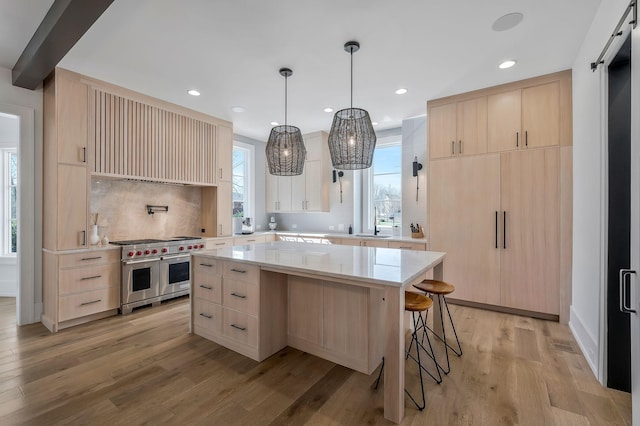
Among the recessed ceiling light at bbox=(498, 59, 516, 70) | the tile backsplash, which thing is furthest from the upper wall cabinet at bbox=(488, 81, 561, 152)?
the tile backsplash

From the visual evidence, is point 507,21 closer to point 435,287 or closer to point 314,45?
point 314,45

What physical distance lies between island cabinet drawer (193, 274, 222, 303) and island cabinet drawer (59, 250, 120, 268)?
4.24ft

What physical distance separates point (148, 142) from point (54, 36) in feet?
5.72

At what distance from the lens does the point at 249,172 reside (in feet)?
19.9

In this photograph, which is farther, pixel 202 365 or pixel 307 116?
pixel 307 116

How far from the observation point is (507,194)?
3.55m

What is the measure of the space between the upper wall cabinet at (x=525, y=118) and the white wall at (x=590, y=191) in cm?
25

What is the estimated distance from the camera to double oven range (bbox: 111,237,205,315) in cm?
360

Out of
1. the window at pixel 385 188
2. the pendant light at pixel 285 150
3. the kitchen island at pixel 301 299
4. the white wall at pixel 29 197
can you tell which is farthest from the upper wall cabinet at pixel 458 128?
the white wall at pixel 29 197

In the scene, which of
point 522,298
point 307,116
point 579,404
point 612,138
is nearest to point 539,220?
point 522,298

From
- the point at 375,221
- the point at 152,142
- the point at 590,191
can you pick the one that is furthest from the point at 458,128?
the point at 152,142

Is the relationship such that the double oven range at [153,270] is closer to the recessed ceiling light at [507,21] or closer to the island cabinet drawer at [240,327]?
the island cabinet drawer at [240,327]

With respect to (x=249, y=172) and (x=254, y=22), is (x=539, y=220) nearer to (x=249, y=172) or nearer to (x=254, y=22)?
(x=254, y=22)

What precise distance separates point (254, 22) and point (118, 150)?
2449 mm
